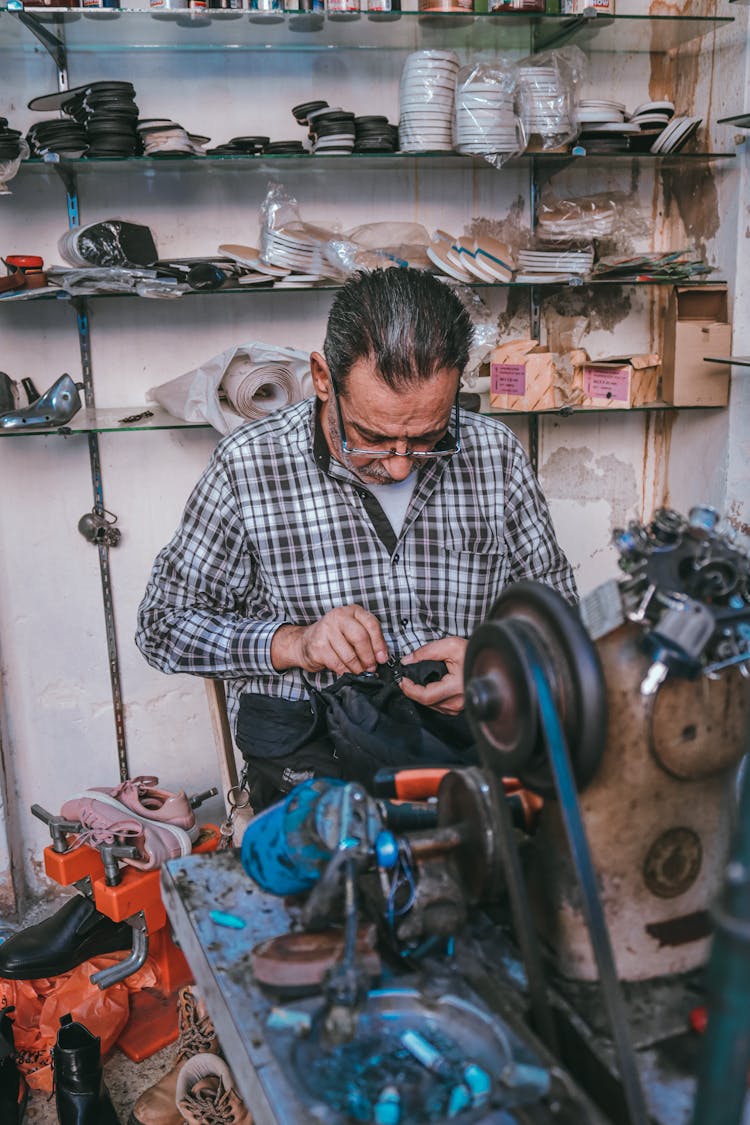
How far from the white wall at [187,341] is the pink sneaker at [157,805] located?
1.45 feet

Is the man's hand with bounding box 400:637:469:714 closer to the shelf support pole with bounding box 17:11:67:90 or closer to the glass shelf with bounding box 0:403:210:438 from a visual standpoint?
the glass shelf with bounding box 0:403:210:438

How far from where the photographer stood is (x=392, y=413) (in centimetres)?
185

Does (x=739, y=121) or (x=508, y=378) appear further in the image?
(x=508, y=378)

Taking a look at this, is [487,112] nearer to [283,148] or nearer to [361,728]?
[283,148]

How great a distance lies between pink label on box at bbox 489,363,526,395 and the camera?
283cm

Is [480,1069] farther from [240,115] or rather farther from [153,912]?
[240,115]

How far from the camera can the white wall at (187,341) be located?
282cm

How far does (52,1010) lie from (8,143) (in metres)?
2.22

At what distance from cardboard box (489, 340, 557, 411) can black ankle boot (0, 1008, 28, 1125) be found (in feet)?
6.77

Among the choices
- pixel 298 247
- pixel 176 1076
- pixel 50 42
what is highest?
pixel 50 42

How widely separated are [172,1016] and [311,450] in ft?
5.22

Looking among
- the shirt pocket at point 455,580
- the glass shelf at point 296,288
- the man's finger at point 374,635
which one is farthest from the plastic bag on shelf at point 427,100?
the man's finger at point 374,635

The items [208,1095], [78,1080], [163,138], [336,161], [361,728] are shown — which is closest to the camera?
[361,728]

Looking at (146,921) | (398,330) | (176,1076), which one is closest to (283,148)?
(398,330)
